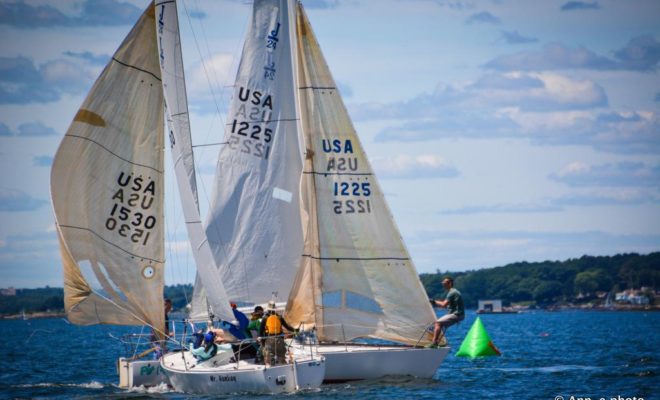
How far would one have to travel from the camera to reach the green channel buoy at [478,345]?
1390 inches

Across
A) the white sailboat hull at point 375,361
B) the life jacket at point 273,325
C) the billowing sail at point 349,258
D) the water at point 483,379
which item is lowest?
the water at point 483,379

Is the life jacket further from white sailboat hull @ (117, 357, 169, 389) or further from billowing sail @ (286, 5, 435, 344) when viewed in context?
white sailboat hull @ (117, 357, 169, 389)

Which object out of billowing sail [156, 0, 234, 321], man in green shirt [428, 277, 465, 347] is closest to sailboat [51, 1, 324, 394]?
billowing sail [156, 0, 234, 321]

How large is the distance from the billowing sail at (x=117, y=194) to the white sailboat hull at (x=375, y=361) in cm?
470

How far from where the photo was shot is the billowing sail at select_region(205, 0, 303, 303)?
110ft

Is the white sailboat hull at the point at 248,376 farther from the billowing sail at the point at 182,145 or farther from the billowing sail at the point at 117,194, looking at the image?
the billowing sail at the point at 117,194

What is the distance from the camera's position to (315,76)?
3250 cm

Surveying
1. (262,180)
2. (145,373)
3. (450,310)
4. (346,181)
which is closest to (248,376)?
(145,373)

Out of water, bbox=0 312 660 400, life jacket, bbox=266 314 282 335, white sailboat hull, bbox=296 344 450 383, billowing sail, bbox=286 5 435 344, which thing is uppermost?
billowing sail, bbox=286 5 435 344

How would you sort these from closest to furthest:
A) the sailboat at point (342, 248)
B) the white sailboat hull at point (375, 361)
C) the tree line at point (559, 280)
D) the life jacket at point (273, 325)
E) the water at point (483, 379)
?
the life jacket at point (273, 325), the water at point (483, 379), the white sailboat hull at point (375, 361), the sailboat at point (342, 248), the tree line at point (559, 280)

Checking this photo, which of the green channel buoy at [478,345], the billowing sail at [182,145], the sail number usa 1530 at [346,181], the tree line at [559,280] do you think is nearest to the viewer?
the billowing sail at [182,145]

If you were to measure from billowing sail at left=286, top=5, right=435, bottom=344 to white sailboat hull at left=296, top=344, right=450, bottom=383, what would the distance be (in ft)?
2.89

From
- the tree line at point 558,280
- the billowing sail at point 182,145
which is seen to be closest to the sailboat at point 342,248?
the billowing sail at point 182,145

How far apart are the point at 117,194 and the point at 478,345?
11885mm
